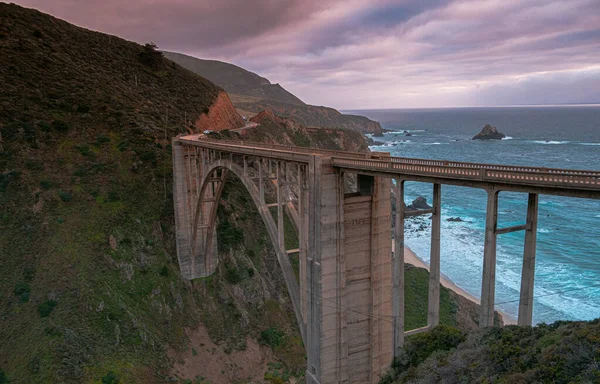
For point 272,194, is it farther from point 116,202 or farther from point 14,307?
point 14,307

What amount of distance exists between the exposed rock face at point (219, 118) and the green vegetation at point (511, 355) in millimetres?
45635

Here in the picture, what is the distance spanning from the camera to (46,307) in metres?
27.8

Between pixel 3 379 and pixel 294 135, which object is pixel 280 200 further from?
pixel 294 135

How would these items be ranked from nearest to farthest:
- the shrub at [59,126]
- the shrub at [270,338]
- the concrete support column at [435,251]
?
the concrete support column at [435,251], the shrub at [270,338], the shrub at [59,126]

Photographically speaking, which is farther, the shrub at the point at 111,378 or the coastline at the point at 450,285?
the coastline at the point at 450,285

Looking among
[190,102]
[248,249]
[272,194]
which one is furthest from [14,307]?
[190,102]

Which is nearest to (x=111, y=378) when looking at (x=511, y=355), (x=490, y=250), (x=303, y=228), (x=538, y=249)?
(x=303, y=228)

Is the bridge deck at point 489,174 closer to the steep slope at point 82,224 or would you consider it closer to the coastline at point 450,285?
the steep slope at point 82,224

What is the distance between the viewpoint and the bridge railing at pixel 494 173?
11.6 m

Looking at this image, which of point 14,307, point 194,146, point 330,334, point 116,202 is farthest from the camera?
point 116,202

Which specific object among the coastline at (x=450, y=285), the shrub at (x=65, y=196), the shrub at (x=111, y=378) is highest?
the shrub at (x=65, y=196)

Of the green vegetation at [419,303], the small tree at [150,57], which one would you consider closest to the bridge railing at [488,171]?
the green vegetation at [419,303]

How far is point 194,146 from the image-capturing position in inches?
1331

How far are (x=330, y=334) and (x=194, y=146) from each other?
19866 millimetres
